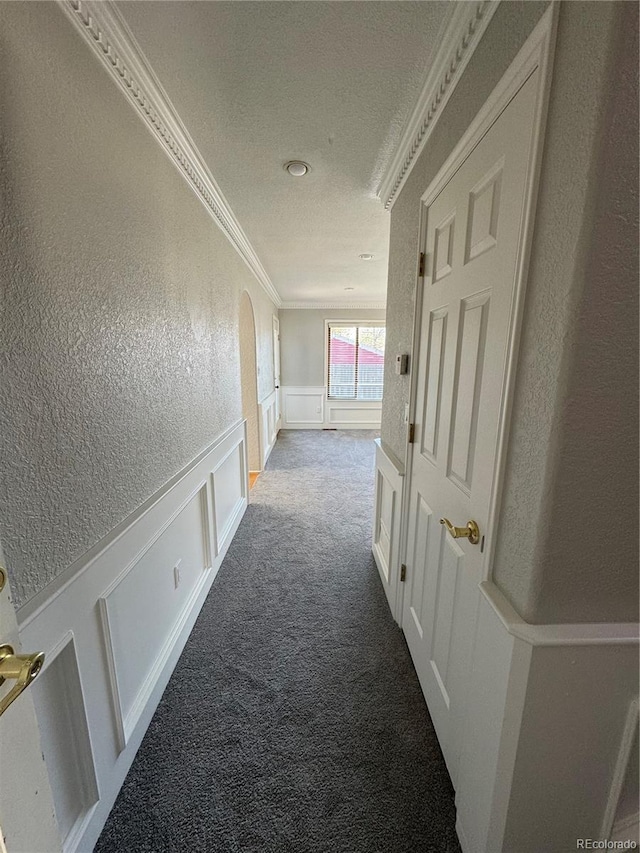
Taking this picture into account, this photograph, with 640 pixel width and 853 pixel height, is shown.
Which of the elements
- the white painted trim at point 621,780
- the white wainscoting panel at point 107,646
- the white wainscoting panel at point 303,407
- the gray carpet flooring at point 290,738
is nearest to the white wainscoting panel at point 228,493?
the gray carpet flooring at point 290,738

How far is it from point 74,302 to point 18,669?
891mm

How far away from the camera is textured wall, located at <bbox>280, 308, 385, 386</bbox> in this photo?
6246 millimetres

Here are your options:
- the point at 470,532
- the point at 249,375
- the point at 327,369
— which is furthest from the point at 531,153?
the point at 327,369

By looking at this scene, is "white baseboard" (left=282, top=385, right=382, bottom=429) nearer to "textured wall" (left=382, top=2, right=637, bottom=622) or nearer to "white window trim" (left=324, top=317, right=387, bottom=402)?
"white window trim" (left=324, top=317, right=387, bottom=402)

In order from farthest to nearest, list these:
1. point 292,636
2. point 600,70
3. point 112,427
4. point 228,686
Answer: point 292,636
point 228,686
point 112,427
point 600,70

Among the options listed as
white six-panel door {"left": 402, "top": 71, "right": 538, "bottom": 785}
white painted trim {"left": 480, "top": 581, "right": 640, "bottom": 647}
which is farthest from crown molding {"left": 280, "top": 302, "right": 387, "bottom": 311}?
white painted trim {"left": 480, "top": 581, "right": 640, "bottom": 647}

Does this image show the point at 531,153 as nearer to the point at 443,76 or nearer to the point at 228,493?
the point at 443,76

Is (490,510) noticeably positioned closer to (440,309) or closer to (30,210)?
(440,309)

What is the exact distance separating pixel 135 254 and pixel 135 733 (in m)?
1.79

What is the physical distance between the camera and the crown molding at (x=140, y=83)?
97 centimetres

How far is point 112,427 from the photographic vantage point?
113cm

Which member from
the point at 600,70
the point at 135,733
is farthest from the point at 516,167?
the point at 135,733

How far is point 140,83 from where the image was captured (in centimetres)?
121

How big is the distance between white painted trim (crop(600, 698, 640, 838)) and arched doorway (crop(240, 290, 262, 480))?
344 centimetres
